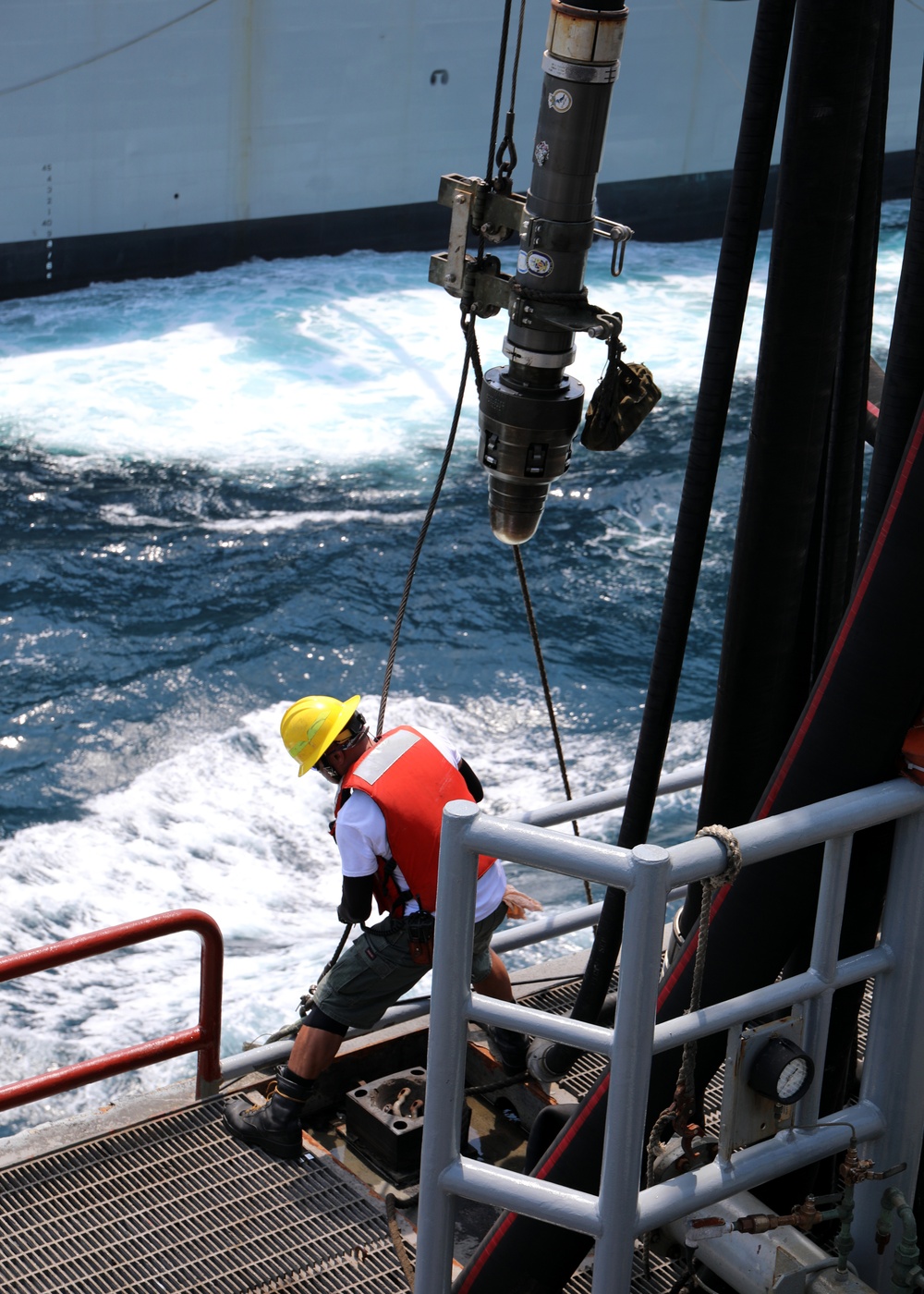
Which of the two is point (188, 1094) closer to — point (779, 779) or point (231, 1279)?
point (231, 1279)

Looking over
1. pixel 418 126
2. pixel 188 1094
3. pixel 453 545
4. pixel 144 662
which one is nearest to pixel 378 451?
pixel 453 545

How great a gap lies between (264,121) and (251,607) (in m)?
12.0

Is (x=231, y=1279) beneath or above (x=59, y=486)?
above

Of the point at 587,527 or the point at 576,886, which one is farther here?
the point at 587,527

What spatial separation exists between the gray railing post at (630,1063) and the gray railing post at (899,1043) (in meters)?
0.71

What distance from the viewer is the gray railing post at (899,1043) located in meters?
3.07

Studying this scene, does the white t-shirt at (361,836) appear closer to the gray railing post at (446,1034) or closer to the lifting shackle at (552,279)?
the lifting shackle at (552,279)

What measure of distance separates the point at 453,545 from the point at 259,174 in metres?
10.7

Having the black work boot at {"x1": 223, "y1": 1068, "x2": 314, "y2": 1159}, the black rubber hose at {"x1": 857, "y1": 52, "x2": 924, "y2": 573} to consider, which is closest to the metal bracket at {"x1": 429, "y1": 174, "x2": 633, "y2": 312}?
the black rubber hose at {"x1": 857, "y1": 52, "x2": 924, "y2": 573}

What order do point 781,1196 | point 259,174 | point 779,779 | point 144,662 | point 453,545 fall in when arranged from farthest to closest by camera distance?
point 259,174 < point 453,545 < point 144,662 < point 781,1196 < point 779,779

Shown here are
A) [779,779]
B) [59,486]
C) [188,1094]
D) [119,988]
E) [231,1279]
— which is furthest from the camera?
[59,486]

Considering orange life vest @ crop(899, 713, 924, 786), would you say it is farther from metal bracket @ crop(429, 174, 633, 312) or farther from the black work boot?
the black work boot

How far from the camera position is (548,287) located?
14.1ft

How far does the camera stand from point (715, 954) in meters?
3.21
